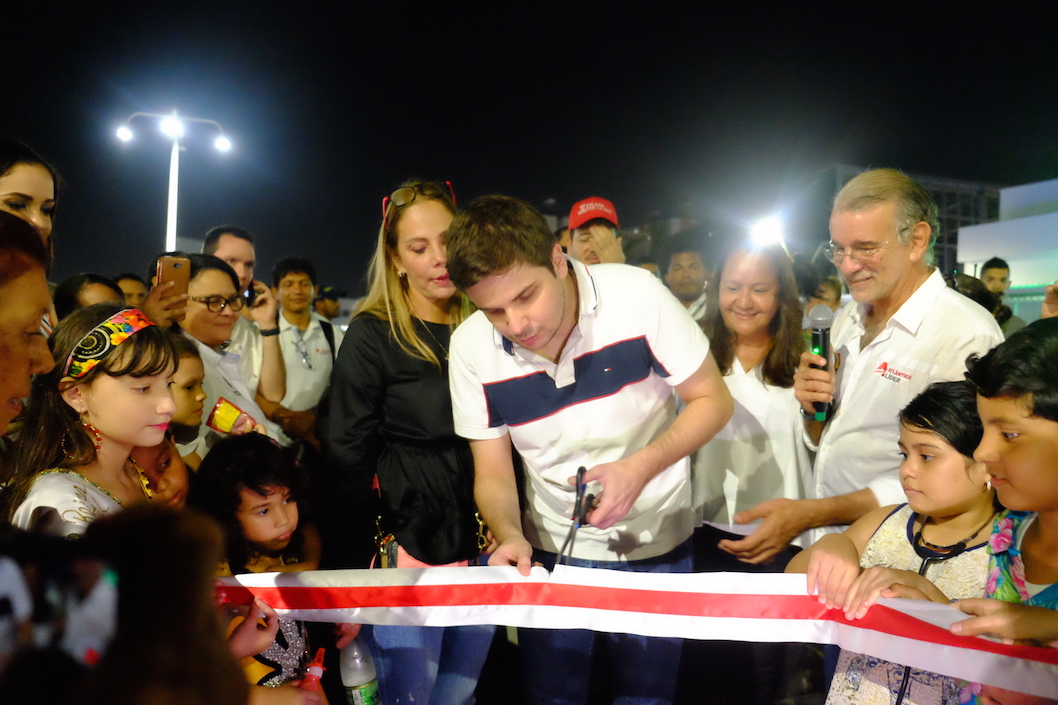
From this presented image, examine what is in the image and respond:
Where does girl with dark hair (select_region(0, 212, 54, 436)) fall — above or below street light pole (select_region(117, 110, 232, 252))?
below

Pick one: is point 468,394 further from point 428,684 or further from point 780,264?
point 780,264

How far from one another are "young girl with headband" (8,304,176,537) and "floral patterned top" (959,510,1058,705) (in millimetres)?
2360

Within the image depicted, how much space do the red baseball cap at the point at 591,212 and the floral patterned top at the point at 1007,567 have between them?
3483 millimetres

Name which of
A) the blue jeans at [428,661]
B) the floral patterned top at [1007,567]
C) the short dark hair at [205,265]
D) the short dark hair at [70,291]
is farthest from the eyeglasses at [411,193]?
the short dark hair at [70,291]

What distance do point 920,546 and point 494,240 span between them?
1.56m

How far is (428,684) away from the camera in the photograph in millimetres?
2191

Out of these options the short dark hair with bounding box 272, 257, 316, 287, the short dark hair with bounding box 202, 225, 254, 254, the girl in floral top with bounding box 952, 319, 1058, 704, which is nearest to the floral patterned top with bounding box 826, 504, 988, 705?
the girl in floral top with bounding box 952, 319, 1058, 704

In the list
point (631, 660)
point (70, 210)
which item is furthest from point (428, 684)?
point (70, 210)

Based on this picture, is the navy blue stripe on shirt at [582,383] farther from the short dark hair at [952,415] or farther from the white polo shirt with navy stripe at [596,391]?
the short dark hair at [952,415]

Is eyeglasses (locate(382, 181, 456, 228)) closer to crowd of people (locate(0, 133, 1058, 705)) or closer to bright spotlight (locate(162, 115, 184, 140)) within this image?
crowd of people (locate(0, 133, 1058, 705))

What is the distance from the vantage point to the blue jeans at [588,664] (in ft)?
6.81

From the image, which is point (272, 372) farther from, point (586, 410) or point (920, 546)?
point (920, 546)

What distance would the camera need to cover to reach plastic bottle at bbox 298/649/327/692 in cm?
198

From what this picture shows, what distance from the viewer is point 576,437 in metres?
2.09
